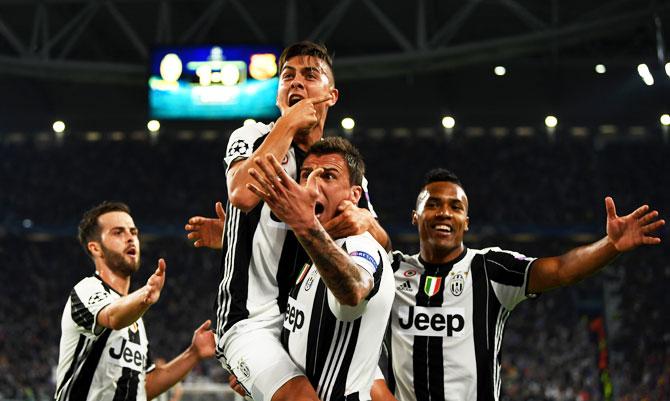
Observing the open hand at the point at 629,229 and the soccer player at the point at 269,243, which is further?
the open hand at the point at 629,229

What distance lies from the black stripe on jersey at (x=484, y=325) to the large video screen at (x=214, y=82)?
9167mm

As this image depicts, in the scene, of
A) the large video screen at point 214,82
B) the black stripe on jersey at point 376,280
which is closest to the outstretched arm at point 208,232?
the black stripe on jersey at point 376,280

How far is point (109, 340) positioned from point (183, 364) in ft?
1.74

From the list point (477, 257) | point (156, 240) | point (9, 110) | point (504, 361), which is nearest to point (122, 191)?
point (156, 240)

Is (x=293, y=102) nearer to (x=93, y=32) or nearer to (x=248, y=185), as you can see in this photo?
(x=248, y=185)

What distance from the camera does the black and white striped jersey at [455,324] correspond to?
15.4 feet

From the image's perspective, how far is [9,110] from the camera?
2231cm

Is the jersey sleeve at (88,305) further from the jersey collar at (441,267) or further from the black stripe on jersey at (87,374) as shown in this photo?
the jersey collar at (441,267)

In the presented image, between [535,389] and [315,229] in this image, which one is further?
[535,389]

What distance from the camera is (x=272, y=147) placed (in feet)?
11.6

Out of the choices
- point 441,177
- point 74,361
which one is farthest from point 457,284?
point 74,361

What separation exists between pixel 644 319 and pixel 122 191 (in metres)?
15.0

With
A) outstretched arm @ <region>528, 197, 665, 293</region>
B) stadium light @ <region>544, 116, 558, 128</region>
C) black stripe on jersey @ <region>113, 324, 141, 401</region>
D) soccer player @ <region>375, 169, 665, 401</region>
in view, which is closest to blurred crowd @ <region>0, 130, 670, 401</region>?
stadium light @ <region>544, 116, 558, 128</region>

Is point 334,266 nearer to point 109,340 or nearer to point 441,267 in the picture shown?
point 441,267
